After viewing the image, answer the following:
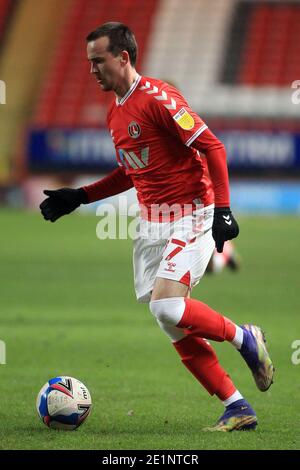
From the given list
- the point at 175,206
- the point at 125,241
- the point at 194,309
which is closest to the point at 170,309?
the point at 194,309

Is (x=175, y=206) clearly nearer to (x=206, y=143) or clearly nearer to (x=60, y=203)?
(x=206, y=143)

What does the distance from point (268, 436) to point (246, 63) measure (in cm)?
2177

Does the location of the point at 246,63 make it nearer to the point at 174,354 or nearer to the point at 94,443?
the point at 174,354

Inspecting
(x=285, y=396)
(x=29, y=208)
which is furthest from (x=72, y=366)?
(x=29, y=208)

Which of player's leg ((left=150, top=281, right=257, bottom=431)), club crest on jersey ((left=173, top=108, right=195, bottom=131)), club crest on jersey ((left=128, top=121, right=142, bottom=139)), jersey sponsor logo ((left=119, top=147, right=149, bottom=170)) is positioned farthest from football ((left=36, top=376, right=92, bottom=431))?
club crest on jersey ((left=173, top=108, right=195, bottom=131))

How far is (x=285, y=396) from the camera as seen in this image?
6.28 m

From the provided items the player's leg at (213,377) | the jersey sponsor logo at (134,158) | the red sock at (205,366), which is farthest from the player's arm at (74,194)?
the red sock at (205,366)

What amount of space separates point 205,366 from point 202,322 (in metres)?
0.29

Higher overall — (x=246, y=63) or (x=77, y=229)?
(x=246, y=63)

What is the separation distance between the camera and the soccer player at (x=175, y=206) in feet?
17.0

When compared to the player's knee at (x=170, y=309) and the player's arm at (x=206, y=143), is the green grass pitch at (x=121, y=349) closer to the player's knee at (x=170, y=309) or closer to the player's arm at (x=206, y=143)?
the player's knee at (x=170, y=309)

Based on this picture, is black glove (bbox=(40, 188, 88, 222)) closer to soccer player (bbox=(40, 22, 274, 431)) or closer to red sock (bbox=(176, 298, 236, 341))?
soccer player (bbox=(40, 22, 274, 431))

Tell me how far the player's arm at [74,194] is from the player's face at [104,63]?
653 millimetres

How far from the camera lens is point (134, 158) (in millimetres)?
5492
